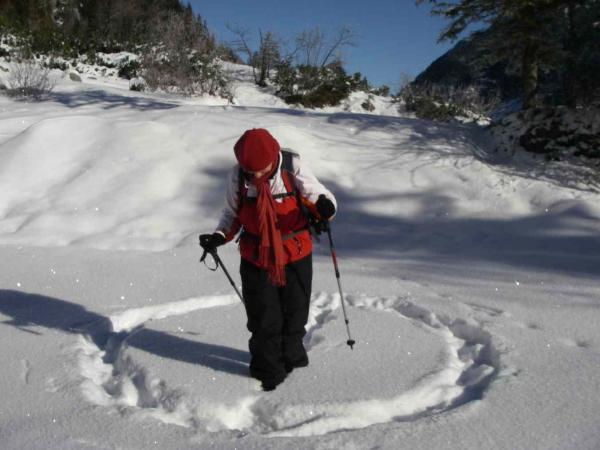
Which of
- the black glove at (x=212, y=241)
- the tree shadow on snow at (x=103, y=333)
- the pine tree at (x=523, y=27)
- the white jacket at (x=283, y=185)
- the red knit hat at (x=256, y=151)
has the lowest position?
the tree shadow on snow at (x=103, y=333)

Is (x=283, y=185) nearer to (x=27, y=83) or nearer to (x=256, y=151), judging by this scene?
(x=256, y=151)

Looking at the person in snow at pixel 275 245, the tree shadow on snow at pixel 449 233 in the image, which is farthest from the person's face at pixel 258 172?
the tree shadow on snow at pixel 449 233

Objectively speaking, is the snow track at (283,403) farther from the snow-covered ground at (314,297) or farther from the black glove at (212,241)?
the black glove at (212,241)

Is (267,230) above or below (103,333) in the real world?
above

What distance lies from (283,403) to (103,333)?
1.54 meters

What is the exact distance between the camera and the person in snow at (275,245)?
2.83 metres

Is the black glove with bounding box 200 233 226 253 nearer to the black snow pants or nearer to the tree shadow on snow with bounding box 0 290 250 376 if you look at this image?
the black snow pants

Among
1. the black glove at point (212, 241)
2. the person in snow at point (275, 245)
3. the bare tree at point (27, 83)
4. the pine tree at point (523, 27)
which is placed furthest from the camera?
the bare tree at point (27, 83)

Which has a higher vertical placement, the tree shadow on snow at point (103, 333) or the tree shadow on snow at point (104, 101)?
the tree shadow on snow at point (104, 101)

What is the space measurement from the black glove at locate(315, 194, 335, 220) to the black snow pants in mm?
268

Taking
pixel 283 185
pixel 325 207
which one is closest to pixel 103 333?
pixel 283 185

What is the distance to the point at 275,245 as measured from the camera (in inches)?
111

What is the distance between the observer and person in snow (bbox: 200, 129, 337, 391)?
2832mm

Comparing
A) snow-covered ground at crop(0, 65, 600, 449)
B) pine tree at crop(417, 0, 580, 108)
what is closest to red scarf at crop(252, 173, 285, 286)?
snow-covered ground at crop(0, 65, 600, 449)
